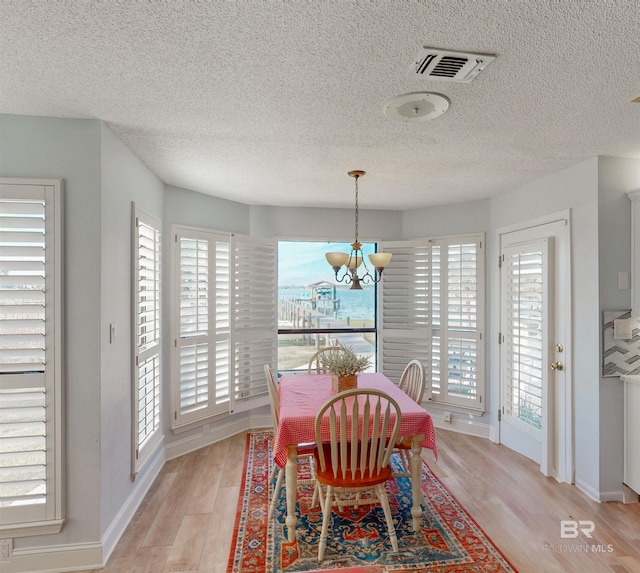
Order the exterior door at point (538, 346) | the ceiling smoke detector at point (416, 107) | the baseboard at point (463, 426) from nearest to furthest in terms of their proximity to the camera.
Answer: the ceiling smoke detector at point (416, 107) → the exterior door at point (538, 346) → the baseboard at point (463, 426)

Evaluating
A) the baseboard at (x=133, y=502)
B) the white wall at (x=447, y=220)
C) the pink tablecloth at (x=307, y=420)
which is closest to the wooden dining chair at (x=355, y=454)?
the pink tablecloth at (x=307, y=420)

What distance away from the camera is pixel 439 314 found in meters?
4.49

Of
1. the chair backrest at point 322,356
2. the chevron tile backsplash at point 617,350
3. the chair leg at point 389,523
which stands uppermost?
the chevron tile backsplash at point 617,350

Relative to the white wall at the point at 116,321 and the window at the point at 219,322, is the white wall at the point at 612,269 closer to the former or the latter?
the window at the point at 219,322

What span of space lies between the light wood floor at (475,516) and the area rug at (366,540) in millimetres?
Result: 102

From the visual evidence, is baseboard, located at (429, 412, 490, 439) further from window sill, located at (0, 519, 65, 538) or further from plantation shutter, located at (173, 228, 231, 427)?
window sill, located at (0, 519, 65, 538)

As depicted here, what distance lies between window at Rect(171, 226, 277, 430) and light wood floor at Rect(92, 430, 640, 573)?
62 centimetres

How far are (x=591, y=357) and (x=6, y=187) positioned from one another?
392 cm

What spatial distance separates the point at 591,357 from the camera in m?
2.95

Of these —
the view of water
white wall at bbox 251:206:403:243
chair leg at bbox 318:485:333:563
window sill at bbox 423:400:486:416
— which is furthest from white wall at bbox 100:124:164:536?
window sill at bbox 423:400:486:416

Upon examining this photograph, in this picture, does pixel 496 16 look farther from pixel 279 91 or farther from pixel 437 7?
pixel 279 91

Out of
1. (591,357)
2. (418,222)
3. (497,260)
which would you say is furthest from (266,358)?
(591,357)

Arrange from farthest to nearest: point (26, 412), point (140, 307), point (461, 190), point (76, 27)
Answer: point (461, 190) → point (140, 307) → point (26, 412) → point (76, 27)

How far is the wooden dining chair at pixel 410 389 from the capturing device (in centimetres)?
289
